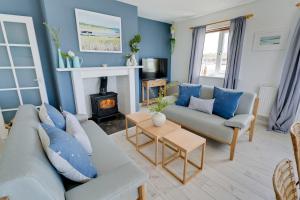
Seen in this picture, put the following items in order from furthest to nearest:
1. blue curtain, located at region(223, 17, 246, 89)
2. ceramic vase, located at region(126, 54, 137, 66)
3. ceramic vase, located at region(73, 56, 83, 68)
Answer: ceramic vase, located at region(126, 54, 137, 66) < blue curtain, located at region(223, 17, 246, 89) < ceramic vase, located at region(73, 56, 83, 68)

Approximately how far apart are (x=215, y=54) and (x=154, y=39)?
5.99ft

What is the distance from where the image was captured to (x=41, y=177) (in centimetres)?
73

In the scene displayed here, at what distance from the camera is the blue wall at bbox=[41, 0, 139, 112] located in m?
2.40

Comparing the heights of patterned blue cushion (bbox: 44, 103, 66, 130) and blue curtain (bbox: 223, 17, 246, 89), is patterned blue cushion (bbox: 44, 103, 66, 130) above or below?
below

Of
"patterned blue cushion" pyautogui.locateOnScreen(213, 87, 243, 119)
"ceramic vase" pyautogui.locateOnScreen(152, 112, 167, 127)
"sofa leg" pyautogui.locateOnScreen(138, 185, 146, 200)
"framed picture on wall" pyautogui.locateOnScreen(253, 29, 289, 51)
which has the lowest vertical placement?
"sofa leg" pyautogui.locateOnScreen(138, 185, 146, 200)

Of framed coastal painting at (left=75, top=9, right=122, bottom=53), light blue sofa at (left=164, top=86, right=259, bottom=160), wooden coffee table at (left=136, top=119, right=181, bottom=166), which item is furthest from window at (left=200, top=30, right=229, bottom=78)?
wooden coffee table at (left=136, top=119, right=181, bottom=166)

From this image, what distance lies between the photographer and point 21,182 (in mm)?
650

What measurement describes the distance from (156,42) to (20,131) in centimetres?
415

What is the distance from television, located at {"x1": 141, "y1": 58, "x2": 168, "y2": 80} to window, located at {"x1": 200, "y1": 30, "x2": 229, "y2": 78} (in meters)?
1.15

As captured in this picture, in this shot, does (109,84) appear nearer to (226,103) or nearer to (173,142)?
(173,142)

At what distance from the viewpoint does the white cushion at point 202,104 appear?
8.34 feet

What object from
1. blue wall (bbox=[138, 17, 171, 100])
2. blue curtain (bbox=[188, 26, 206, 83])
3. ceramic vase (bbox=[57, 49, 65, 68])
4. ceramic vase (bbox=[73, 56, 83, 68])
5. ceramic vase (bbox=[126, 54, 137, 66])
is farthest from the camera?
blue wall (bbox=[138, 17, 171, 100])

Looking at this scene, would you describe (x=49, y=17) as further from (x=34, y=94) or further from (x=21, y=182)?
(x=21, y=182)

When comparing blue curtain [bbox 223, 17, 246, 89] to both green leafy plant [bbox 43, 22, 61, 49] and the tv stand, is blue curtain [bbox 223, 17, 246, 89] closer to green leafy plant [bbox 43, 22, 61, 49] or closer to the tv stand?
the tv stand
